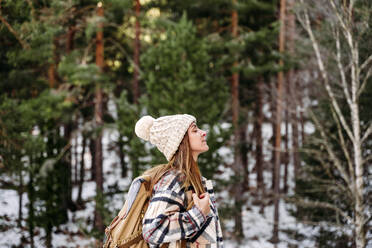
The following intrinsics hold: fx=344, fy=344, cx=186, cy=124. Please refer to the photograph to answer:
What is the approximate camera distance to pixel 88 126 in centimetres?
1152

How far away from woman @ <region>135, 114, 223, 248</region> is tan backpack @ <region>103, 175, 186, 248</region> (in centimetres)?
6

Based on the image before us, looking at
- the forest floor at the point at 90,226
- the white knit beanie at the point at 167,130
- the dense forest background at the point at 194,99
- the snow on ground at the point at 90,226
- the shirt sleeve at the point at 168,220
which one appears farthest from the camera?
the snow on ground at the point at 90,226

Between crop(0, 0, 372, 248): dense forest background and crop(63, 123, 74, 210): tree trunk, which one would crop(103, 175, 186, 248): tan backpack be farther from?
crop(63, 123, 74, 210): tree trunk

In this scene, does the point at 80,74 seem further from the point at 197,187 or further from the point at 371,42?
the point at 197,187

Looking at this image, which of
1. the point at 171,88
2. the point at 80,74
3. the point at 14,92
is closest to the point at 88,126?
the point at 80,74

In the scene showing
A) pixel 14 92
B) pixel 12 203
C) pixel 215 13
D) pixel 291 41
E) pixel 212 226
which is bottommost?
pixel 12 203

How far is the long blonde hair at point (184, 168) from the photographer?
2.21 meters

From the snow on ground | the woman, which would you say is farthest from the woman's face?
the snow on ground

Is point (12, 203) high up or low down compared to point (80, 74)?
down

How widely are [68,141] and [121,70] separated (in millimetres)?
4716

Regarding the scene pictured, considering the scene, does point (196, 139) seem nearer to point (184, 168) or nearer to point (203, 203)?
point (184, 168)

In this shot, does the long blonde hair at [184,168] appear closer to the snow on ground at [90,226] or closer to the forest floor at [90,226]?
the snow on ground at [90,226]

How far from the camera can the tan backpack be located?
2.10 metres

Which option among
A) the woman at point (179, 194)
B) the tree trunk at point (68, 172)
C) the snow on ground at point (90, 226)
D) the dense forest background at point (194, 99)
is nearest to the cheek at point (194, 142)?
the woman at point (179, 194)
